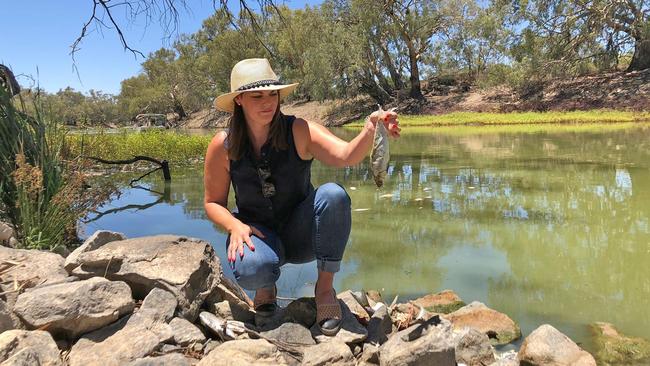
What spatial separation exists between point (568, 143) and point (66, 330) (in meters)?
13.1

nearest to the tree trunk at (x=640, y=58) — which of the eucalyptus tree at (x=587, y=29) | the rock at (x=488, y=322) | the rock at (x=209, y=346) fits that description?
the eucalyptus tree at (x=587, y=29)

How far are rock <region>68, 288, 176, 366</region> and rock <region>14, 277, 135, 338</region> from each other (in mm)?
68


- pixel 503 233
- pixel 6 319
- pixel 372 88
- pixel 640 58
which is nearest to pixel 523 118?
pixel 640 58

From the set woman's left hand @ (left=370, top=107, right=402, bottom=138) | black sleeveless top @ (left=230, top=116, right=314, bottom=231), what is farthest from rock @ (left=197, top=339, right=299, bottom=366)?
woman's left hand @ (left=370, top=107, right=402, bottom=138)

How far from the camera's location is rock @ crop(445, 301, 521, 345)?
118 inches

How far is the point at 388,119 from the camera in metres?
2.39

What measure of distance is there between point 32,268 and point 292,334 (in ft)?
4.82

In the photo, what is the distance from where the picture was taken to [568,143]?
13.3m

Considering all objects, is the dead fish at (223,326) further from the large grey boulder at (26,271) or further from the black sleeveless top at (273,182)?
the large grey boulder at (26,271)

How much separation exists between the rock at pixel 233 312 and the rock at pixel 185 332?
0.91 feet

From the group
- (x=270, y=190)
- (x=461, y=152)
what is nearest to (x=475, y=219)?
(x=270, y=190)

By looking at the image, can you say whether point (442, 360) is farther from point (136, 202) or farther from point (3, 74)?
point (136, 202)

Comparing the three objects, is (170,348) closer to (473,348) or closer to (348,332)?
(348,332)

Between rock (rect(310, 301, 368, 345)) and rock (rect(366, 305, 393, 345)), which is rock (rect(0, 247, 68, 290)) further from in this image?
rock (rect(366, 305, 393, 345))
